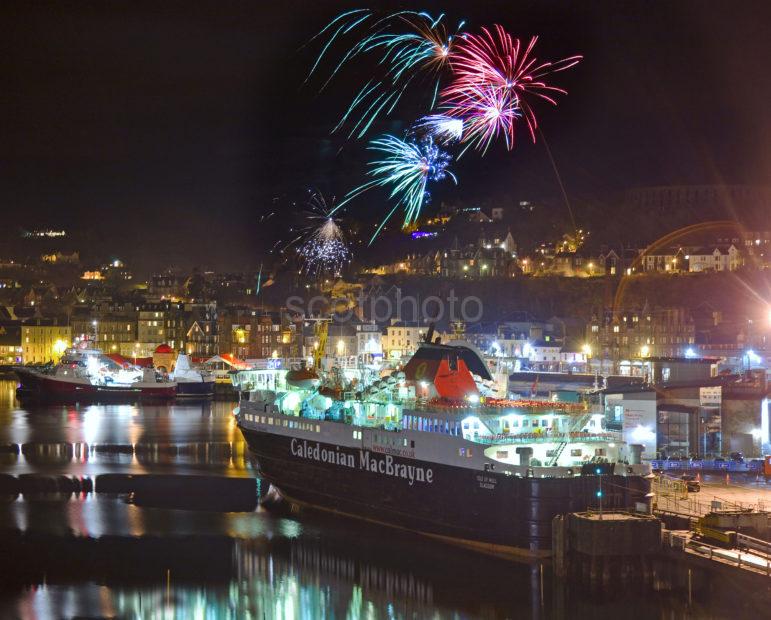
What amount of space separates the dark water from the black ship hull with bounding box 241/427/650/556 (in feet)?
1.44

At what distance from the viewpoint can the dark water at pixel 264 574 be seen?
58.7ft

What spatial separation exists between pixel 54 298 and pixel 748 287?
239 feet

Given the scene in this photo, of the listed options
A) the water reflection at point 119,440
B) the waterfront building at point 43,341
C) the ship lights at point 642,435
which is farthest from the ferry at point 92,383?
the ship lights at point 642,435

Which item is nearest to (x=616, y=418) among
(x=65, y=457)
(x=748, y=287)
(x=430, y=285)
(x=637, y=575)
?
(x=637, y=575)

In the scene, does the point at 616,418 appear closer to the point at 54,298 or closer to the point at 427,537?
the point at 427,537

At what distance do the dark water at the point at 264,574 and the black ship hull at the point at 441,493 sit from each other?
0.44 metres

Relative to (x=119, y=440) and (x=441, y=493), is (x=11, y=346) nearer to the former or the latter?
(x=119, y=440)

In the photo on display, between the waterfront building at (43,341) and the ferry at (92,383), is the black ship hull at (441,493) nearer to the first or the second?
the ferry at (92,383)

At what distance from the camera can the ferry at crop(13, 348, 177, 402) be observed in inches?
2371

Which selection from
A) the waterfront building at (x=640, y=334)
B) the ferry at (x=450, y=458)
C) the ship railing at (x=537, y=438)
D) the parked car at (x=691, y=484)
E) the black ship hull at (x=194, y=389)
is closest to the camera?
the ferry at (x=450, y=458)

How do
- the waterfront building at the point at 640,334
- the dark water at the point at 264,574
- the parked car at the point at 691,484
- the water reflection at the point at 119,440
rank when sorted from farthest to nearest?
the waterfront building at the point at 640,334, the water reflection at the point at 119,440, the parked car at the point at 691,484, the dark water at the point at 264,574

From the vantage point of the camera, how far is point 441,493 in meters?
21.8

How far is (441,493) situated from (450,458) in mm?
816

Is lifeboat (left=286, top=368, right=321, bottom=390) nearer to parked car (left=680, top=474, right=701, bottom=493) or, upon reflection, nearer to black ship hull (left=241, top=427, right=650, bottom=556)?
black ship hull (left=241, top=427, right=650, bottom=556)
